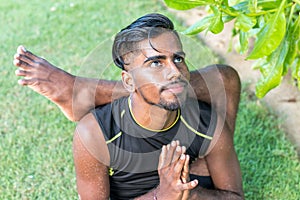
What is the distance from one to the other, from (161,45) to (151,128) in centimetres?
43

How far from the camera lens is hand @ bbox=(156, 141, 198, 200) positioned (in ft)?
6.77

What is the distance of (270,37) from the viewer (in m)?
2.22

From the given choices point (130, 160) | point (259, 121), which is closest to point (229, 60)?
point (259, 121)

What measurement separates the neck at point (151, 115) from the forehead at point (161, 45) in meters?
0.25

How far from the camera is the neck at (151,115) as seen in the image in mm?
2322

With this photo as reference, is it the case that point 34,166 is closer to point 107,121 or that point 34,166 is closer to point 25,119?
point 25,119

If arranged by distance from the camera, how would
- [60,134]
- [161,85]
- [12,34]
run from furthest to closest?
[12,34], [60,134], [161,85]

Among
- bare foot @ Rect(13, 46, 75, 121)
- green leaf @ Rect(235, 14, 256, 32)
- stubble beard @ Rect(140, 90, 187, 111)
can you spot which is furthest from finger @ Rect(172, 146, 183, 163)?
bare foot @ Rect(13, 46, 75, 121)

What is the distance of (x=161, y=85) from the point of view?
2176mm

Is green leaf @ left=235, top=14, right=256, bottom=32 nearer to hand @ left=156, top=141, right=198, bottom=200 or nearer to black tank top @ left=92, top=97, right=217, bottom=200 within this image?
black tank top @ left=92, top=97, right=217, bottom=200

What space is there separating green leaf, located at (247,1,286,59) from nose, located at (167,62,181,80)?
12.1 inches

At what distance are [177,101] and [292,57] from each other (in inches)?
30.3

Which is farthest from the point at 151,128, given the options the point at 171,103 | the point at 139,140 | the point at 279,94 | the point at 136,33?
the point at 279,94

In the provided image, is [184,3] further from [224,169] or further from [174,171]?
[224,169]
